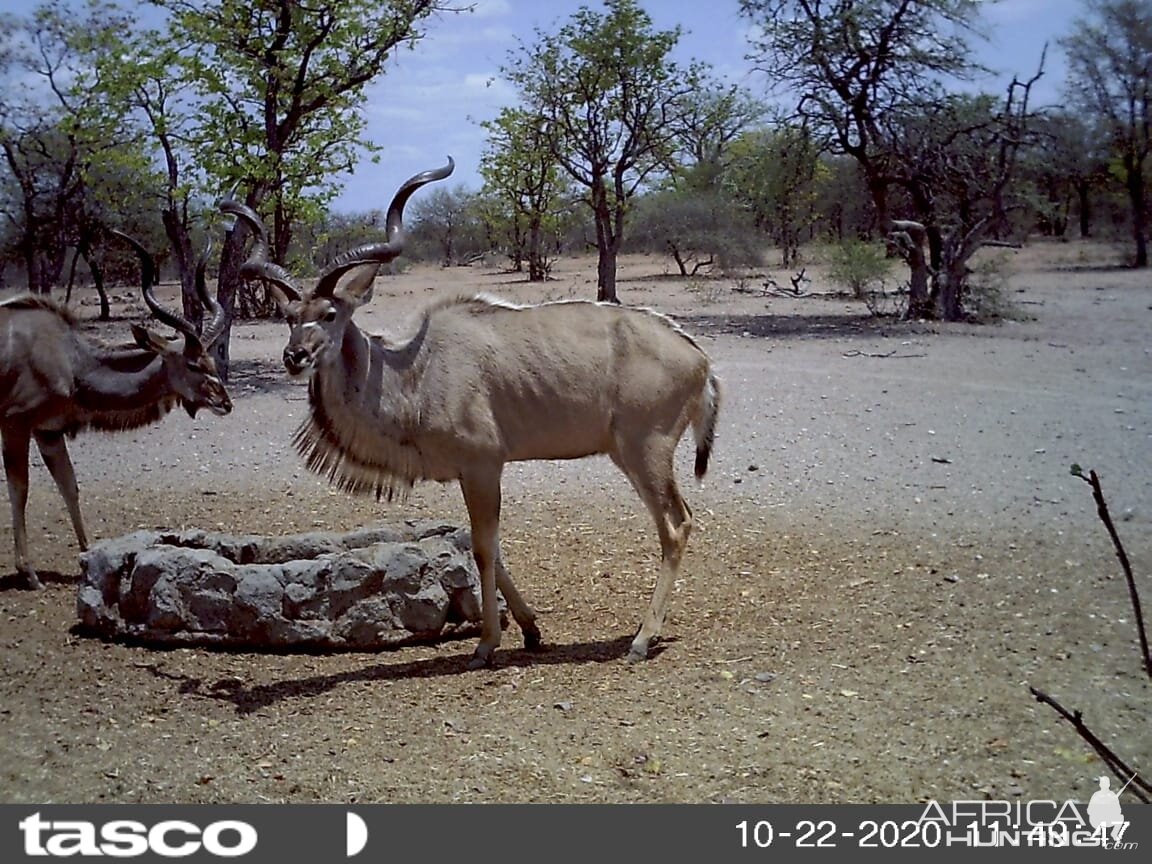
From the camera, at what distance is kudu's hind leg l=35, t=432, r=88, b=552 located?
5855mm

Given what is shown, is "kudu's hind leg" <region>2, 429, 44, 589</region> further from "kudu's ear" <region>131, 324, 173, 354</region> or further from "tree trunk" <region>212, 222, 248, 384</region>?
"tree trunk" <region>212, 222, 248, 384</region>

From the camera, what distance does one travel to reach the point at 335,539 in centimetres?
529

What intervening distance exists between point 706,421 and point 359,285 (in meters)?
1.58

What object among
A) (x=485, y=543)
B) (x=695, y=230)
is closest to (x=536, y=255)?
(x=695, y=230)

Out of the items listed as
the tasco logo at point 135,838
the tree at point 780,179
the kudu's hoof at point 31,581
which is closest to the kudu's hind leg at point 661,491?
the tasco logo at point 135,838

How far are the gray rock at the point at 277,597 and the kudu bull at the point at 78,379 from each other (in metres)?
1.21

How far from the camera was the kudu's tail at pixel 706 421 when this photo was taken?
4.95 m

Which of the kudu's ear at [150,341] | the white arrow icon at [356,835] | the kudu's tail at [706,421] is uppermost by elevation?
the kudu's ear at [150,341]

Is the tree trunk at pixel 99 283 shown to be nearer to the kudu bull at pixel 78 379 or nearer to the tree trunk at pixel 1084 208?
the kudu bull at pixel 78 379

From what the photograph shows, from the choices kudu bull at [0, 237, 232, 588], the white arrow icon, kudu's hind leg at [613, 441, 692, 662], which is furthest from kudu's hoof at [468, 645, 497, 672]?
kudu bull at [0, 237, 232, 588]

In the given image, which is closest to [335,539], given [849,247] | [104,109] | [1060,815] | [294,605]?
[294,605]

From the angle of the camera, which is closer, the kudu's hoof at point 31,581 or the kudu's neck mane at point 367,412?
the kudu's neck mane at point 367,412

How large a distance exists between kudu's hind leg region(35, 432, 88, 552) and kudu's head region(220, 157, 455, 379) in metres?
1.96

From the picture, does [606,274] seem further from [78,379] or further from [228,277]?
[78,379]
